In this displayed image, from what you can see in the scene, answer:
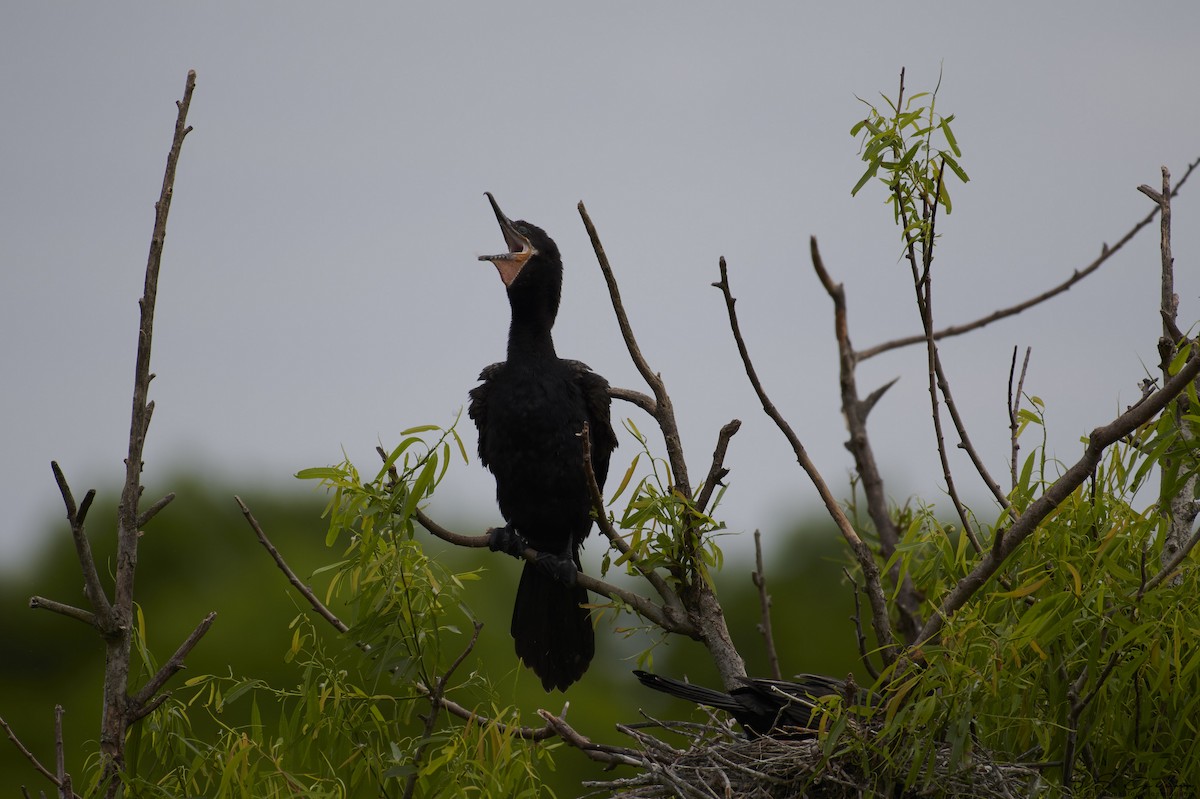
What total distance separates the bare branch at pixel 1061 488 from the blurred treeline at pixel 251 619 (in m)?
7.66

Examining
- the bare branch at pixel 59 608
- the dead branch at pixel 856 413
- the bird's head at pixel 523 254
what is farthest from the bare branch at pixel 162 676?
the dead branch at pixel 856 413

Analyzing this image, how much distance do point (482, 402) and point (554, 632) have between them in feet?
3.21

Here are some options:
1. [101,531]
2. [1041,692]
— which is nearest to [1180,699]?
[1041,692]

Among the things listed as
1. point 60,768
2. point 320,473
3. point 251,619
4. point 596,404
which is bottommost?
point 251,619

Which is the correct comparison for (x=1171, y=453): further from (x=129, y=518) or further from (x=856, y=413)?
(x=856, y=413)

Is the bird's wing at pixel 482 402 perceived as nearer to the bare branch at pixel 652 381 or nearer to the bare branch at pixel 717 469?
the bare branch at pixel 652 381

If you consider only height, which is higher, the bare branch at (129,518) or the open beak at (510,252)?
the open beak at (510,252)

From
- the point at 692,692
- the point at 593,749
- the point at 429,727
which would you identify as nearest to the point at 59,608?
the point at 429,727

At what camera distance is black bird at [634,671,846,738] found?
319 cm

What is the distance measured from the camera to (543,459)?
4.24m

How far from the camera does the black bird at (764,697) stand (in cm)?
319

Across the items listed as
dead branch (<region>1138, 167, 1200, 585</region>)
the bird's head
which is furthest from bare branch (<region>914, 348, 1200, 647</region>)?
the bird's head

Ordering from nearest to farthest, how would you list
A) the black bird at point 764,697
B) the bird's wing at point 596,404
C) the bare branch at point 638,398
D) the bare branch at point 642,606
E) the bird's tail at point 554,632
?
1. the black bird at point 764,697
2. the bare branch at point 642,606
3. the bare branch at point 638,398
4. the bird's tail at point 554,632
5. the bird's wing at point 596,404

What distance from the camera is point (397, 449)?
2.81 m
